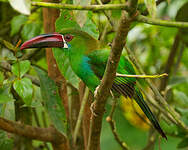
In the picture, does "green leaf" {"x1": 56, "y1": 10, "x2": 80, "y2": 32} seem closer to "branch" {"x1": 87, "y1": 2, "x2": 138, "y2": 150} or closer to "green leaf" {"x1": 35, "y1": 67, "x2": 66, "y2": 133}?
"green leaf" {"x1": 35, "y1": 67, "x2": 66, "y2": 133}

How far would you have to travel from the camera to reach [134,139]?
3670mm

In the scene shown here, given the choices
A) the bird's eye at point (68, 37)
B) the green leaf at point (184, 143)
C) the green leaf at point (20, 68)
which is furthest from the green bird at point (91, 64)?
the green leaf at point (184, 143)

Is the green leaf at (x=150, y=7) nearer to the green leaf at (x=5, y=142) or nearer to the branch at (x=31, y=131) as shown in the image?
the branch at (x=31, y=131)

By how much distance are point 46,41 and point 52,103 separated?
28 cm

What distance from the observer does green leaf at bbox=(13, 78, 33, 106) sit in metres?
1.30

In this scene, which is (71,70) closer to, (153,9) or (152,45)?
(153,9)

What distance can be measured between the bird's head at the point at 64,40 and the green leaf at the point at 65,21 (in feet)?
0.08

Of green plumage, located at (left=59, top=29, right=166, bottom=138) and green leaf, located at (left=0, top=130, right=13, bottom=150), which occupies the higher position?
green plumage, located at (left=59, top=29, right=166, bottom=138)

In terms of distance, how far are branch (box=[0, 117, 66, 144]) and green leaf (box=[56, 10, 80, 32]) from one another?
46 cm

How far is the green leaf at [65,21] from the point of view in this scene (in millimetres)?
1409

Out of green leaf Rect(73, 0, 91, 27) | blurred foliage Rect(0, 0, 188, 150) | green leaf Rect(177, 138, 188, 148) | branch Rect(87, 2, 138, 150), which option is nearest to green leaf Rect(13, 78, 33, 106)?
blurred foliage Rect(0, 0, 188, 150)

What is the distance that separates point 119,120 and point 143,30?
1043 mm

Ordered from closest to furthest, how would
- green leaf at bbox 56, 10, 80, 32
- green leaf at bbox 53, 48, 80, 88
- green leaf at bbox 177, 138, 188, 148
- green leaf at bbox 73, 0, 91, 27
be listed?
green leaf at bbox 73, 0, 91, 27
green leaf at bbox 56, 10, 80, 32
green leaf at bbox 53, 48, 80, 88
green leaf at bbox 177, 138, 188, 148

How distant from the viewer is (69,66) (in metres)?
1.69
